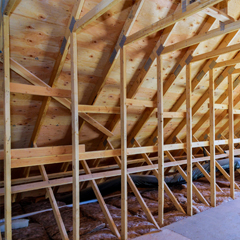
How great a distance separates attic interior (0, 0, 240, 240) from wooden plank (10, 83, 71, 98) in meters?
0.01

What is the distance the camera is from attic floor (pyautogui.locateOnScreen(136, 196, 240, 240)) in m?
2.90

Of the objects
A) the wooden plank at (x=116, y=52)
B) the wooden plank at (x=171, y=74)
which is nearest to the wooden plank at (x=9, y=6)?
the wooden plank at (x=116, y=52)

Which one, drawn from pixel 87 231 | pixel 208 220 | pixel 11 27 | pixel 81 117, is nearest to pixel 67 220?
pixel 87 231

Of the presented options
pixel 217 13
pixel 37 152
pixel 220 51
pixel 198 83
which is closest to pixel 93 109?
pixel 37 152

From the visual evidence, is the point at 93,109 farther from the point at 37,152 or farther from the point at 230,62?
the point at 230,62

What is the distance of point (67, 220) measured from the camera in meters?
3.39

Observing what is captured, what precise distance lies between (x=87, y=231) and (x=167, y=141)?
10.4ft

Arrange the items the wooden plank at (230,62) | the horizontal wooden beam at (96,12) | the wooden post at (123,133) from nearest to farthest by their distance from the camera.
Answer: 1. the horizontal wooden beam at (96,12)
2. the wooden post at (123,133)
3. the wooden plank at (230,62)

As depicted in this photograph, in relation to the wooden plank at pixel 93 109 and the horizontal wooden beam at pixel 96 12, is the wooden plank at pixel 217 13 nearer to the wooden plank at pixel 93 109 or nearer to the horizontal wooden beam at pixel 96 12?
the horizontal wooden beam at pixel 96 12

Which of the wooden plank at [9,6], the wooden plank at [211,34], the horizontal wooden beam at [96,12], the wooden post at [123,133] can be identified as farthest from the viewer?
the wooden post at [123,133]

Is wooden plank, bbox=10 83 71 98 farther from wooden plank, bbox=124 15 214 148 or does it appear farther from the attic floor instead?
the attic floor

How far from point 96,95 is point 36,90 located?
99cm

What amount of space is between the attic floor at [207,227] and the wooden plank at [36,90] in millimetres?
2055

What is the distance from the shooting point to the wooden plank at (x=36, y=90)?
8.05 ft
